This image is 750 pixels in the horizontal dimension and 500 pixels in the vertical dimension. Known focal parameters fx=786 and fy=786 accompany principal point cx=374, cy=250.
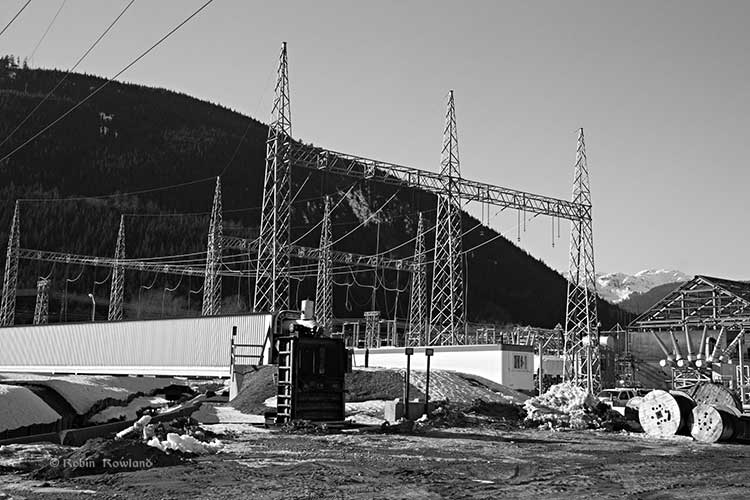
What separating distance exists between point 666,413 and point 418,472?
38.9ft

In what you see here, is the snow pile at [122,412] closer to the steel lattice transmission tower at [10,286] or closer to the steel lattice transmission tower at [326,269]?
the steel lattice transmission tower at [326,269]

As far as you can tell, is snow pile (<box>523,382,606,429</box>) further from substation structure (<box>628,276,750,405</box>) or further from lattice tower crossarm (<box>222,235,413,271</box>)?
lattice tower crossarm (<box>222,235,413,271</box>)

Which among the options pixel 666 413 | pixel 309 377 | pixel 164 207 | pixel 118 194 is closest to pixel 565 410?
pixel 666 413

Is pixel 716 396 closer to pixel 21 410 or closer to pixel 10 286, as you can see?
pixel 21 410

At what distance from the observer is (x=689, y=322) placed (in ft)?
149

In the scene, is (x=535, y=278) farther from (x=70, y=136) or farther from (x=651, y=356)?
(x=651, y=356)

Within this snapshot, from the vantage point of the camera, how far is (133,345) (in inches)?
1683

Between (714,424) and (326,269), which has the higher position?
(326,269)

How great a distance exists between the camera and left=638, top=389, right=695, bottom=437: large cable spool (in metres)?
22.0

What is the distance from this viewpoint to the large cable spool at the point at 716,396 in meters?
23.5

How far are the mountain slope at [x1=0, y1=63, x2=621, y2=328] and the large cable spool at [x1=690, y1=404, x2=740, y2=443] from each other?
86.7 metres

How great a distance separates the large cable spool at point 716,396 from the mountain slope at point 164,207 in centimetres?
8400

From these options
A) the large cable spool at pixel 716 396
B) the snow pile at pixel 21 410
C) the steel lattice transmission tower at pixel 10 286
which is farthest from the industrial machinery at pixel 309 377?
the steel lattice transmission tower at pixel 10 286

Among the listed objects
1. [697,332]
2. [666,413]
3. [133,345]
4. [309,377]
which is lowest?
[666,413]
